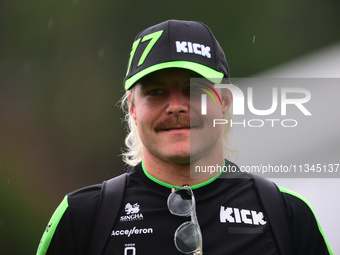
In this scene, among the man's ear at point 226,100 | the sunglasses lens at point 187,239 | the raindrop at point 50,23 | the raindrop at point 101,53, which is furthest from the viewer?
the raindrop at point 50,23

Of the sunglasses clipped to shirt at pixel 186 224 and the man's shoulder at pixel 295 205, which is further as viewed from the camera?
the man's shoulder at pixel 295 205

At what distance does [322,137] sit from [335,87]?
45 cm

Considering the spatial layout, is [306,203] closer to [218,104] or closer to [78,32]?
[218,104]

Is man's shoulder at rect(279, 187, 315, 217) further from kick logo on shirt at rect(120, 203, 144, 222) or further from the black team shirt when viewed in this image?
kick logo on shirt at rect(120, 203, 144, 222)

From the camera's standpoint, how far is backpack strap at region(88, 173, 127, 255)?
77.9 inches

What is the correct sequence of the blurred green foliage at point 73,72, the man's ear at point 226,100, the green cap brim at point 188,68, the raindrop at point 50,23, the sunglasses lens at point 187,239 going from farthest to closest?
the raindrop at point 50,23
the blurred green foliage at point 73,72
the man's ear at point 226,100
the green cap brim at point 188,68
the sunglasses lens at point 187,239

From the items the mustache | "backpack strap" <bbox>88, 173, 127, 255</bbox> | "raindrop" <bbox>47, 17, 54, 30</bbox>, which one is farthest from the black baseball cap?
"raindrop" <bbox>47, 17, 54, 30</bbox>

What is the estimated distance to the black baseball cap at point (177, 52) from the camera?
6.73 feet

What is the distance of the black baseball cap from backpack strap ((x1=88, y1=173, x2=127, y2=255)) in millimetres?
378

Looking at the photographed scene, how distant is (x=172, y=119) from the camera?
6.54ft

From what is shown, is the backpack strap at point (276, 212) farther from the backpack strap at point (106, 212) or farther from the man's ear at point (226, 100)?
the backpack strap at point (106, 212)

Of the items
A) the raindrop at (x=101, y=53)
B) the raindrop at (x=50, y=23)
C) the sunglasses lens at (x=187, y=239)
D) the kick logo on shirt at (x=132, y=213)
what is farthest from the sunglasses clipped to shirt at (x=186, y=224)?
the raindrop at (x=50, y=23)

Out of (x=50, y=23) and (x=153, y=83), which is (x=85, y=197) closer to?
(x=153, y=83)

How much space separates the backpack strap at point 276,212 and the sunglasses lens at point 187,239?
0.28 meters
